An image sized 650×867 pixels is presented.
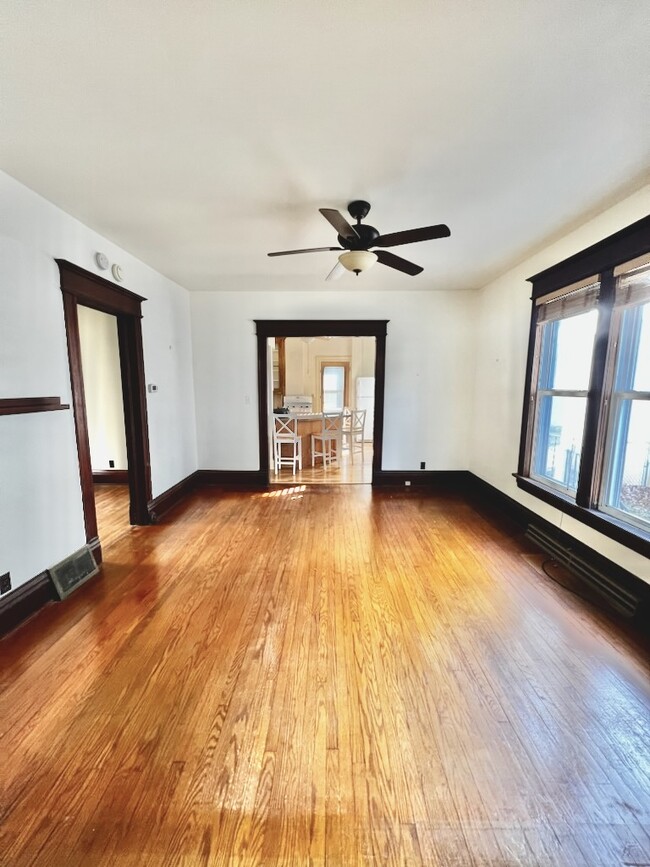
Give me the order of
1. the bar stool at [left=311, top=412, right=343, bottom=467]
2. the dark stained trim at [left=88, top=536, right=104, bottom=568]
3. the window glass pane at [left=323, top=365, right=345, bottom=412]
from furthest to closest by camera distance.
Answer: the window glass pane at [left=323, top=365, right=345, bottom=412] < the bar stool at [left=311, top=412, right=343, bottom=467] < the dark stained trim at [left=88, top=536, right=104, bottom=568]

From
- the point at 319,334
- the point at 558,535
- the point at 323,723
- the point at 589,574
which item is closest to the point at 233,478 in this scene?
the point at 319,334

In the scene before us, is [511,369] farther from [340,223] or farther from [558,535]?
[340,223]

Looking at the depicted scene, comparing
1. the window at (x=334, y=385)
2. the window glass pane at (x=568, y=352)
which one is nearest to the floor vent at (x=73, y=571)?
the window glass pane at (x=568, y=352)

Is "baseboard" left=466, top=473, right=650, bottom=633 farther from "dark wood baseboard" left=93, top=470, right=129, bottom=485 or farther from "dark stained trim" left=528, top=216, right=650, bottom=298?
"dark wood baseboard" left=93, top=470, right=129, bottom=485

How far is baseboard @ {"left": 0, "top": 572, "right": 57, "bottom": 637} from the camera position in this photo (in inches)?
77.7

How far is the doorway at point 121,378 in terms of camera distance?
2520mm

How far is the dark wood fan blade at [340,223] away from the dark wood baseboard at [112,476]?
4.23 meters

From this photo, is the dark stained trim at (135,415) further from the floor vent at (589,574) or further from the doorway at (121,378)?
the floor vent at (589,574)

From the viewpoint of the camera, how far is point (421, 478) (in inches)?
189

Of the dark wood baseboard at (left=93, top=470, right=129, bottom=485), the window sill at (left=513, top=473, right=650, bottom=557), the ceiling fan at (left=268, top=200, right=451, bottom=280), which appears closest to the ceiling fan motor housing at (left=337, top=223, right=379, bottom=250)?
the ceiling fan at (left=268, top=200, right=451, bottom=280)

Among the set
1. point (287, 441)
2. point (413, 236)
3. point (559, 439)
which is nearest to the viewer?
point (413, 236)

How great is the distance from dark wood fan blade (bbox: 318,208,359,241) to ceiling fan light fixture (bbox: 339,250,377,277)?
96 mm

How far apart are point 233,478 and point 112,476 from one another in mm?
1651

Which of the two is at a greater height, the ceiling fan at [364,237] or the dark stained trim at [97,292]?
the ceiling fan at [364,237]
